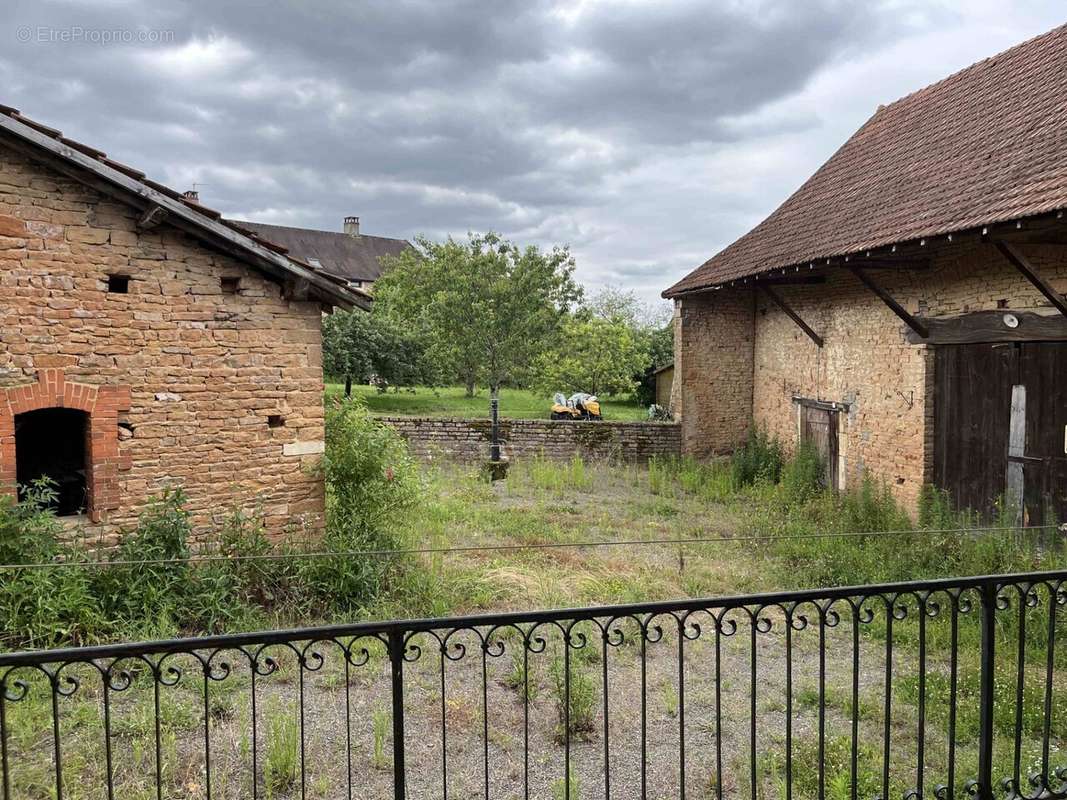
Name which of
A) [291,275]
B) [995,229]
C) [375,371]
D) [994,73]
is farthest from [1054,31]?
[375,371]

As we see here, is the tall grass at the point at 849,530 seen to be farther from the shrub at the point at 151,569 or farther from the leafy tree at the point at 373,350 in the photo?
the leafy tree at the point at 373,350

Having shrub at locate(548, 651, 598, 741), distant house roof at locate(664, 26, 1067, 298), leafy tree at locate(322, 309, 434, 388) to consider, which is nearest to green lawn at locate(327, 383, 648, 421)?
leafy tree at locate(322, 309, 434, 388)

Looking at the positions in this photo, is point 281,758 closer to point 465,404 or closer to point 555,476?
point 555,476

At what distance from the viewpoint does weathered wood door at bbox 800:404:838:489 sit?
41.5 ft

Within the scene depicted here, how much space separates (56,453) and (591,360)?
61.4 feet

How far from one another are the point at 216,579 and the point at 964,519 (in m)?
8.48

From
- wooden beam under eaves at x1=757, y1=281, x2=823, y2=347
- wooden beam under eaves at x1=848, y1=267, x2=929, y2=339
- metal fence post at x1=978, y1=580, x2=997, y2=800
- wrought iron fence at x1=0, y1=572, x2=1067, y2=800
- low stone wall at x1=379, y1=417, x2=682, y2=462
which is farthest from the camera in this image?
low stone wall at x1=379, y1=417, x2=682, y2=462

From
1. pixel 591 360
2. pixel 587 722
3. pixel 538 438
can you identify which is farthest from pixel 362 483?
pixel 591 360

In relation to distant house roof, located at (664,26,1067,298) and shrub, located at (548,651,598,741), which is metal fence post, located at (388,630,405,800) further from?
distant house roof, located at (664,26,1067,298)

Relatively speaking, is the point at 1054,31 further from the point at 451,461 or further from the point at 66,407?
the point at 66,407

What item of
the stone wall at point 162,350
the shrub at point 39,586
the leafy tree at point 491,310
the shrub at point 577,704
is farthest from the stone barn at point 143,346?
the leafy tree at point 491,310

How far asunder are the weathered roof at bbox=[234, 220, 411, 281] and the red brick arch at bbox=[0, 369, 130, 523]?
4298 cm

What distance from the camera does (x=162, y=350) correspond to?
24.7 ft

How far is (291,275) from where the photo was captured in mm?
7844
